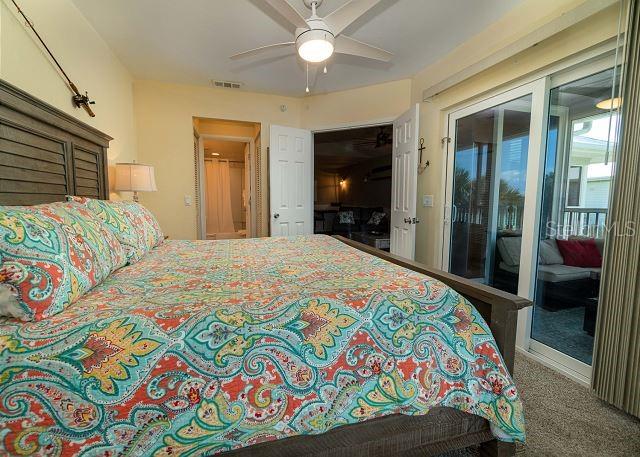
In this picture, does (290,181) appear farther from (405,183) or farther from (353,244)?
(353,244)

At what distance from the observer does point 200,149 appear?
481 centimetres

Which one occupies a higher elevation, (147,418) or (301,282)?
(301,282)

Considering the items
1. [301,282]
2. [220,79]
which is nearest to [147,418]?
[301,282]

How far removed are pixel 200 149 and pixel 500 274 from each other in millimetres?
4720

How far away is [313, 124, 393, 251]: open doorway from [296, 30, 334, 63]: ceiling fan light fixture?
3.49m

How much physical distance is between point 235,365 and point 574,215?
8.06 feet

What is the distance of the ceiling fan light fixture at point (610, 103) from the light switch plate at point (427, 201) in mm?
1639

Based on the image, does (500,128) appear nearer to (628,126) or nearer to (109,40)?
(628,126)

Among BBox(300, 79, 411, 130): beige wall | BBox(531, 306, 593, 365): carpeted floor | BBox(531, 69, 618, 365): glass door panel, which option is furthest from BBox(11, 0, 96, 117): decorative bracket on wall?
BBox(531, 306, 593, 365): carpeted floor

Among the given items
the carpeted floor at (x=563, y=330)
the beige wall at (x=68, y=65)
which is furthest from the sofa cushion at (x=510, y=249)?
the beige wall at (x=68, y=65)

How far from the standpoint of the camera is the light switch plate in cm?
335

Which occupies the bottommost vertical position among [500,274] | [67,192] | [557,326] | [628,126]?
[557,326]

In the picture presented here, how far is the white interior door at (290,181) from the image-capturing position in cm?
378

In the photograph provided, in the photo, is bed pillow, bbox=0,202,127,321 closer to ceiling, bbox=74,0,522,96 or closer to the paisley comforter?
the paisley comforter
